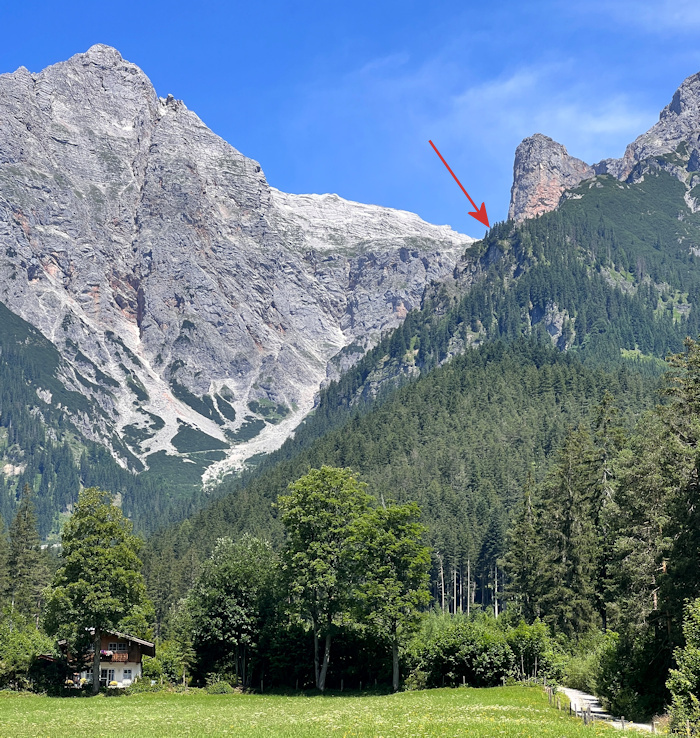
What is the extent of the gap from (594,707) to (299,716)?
1938 cm

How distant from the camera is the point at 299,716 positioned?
1877 inches

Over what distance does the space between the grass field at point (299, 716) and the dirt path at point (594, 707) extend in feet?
7.10

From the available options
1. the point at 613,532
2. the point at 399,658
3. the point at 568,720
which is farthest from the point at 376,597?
the point at 568,720

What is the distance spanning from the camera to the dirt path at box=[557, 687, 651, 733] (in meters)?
41.5

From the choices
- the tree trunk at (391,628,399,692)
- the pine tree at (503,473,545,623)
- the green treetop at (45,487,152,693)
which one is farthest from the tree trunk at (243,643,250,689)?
the pine tree at (503,473,545,623)

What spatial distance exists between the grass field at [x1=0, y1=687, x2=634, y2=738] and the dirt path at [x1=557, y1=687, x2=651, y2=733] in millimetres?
2165

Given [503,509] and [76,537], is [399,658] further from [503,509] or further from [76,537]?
[503,509]

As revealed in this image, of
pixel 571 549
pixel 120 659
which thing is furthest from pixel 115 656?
pixel 571 549

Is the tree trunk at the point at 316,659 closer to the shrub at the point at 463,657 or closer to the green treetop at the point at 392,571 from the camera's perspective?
the green treetop at the point at 392,571

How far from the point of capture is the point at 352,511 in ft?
240

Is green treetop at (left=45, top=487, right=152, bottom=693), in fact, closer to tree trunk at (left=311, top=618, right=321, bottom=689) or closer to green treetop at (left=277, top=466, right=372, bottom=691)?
green treetop at (left=277, top=466, right=372, bottom=691)

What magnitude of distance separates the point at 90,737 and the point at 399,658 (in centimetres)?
3743

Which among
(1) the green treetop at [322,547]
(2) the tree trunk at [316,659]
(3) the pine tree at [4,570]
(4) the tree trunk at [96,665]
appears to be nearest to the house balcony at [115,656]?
(4) the tree trunk at [96,665]

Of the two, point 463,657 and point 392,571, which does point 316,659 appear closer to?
point 392,571
